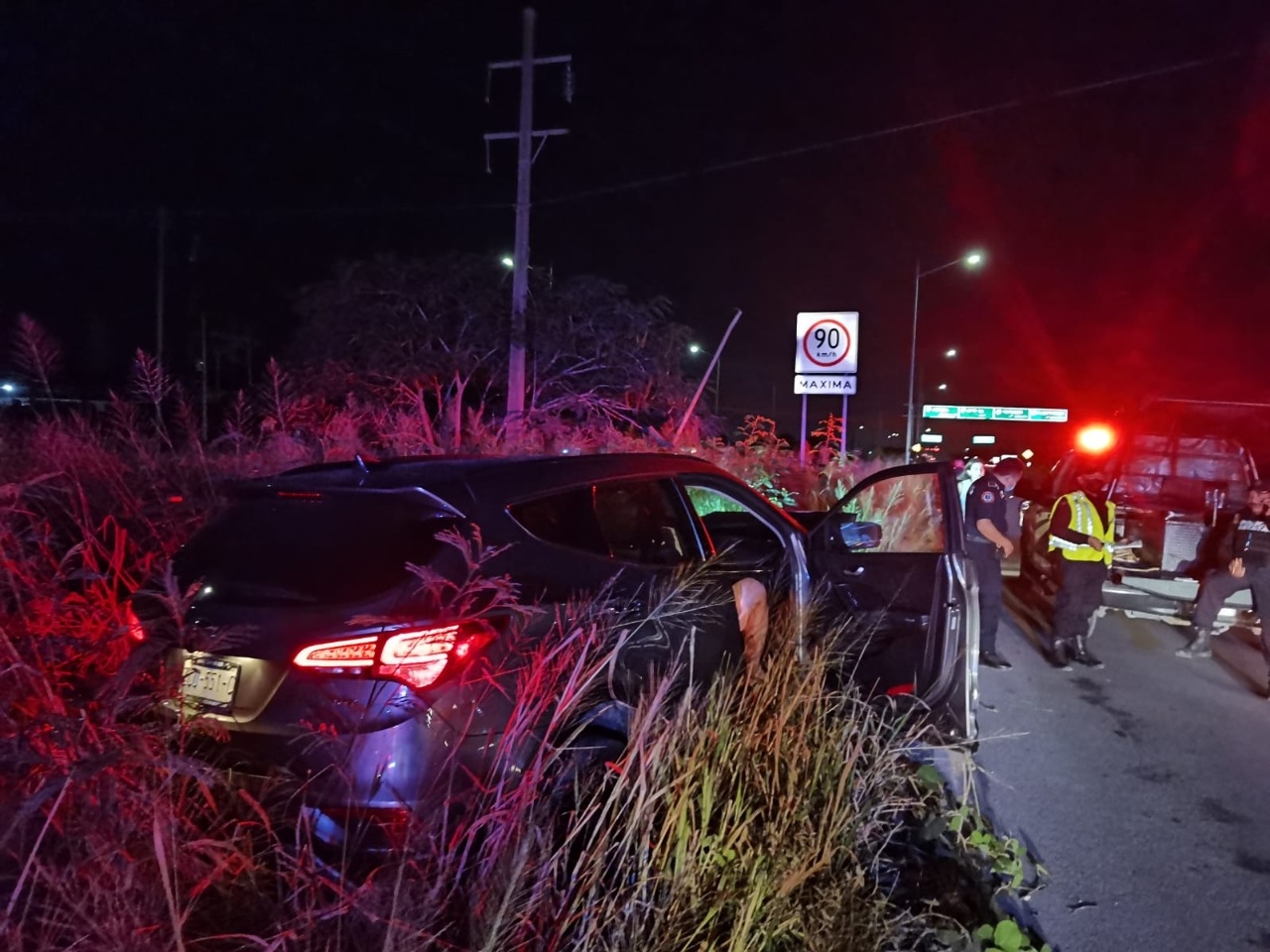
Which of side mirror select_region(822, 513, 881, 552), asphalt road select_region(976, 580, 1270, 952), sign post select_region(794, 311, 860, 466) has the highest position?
sign post select_region(794, 311, 860, 466)

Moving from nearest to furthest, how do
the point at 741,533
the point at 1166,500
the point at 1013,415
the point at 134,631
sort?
the point at 134,631 → the point at 741,533 → the point at 1166,500 → the point at 1013,415

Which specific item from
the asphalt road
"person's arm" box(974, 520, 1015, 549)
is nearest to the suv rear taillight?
the asphalt road

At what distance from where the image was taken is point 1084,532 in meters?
7.14

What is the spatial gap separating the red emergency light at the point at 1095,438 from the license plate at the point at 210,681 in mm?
10021

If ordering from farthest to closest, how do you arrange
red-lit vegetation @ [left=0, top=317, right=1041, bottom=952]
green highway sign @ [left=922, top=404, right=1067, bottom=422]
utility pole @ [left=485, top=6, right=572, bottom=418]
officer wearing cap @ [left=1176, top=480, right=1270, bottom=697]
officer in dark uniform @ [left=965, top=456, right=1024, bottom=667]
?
green highway sign @ [left=922, top=404, right=1067, bottom=422] < utility pole @ [left=485, top=6, right=572, bottom=418] < officer in dark uniform @ [left=965, top=456, right=1024, bottom=667] < officer wearing cap @ [left=1176, top=480, right=1270, bottom=697] < red-lit vegetation @ [left=0, top=317, right=1041, bottom=952]

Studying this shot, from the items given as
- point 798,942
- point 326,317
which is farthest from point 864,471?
point 798,942

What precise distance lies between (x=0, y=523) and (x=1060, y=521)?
675cm

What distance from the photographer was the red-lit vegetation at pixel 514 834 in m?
2.16

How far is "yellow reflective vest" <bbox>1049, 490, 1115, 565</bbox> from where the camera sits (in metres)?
7.12

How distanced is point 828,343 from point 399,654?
1206cm

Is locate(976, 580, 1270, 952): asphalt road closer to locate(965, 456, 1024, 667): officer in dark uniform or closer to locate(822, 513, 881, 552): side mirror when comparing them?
locate(965, 456, 1024, 667): officer in dark uniform

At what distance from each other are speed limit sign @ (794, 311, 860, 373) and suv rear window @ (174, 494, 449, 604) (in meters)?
11.3

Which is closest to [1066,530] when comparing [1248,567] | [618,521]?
[1248,567]

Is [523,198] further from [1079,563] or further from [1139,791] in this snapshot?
[1139,791]
